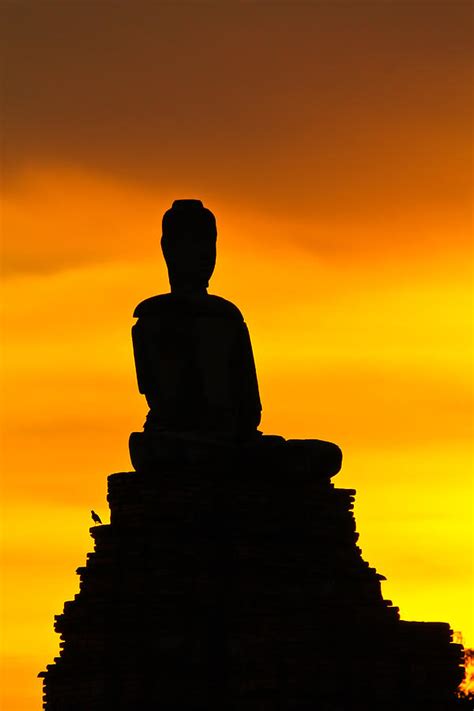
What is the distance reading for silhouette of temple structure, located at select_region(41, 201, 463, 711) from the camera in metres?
46.0

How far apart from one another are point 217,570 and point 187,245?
488 centimetres

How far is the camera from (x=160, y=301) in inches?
1889

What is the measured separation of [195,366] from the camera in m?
48.0

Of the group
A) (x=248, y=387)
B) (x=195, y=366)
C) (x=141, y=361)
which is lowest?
(x=248, y=387)

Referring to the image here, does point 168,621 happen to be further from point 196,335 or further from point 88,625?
point 196,335

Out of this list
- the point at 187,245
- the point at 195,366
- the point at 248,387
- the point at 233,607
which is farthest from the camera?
the point at 187,245

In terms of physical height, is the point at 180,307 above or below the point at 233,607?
above

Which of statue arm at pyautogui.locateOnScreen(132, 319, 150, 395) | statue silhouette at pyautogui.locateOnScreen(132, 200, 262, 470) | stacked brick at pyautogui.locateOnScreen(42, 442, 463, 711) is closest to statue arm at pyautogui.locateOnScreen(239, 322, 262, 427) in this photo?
statue silhouette at pyautogui.locateOnScreen(132, 200, 262, 470)

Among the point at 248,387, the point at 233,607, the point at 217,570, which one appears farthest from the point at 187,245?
the point at 233,607

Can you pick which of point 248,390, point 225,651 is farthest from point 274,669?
point 248,390

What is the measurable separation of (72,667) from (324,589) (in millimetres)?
3589

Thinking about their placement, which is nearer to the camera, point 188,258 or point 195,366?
point 195,366

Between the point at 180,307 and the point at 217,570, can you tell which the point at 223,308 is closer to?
the point at 180,307

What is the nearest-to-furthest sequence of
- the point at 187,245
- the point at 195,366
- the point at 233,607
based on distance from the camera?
the point at 233,607 < the point at 195,366 < the point at 187,245
